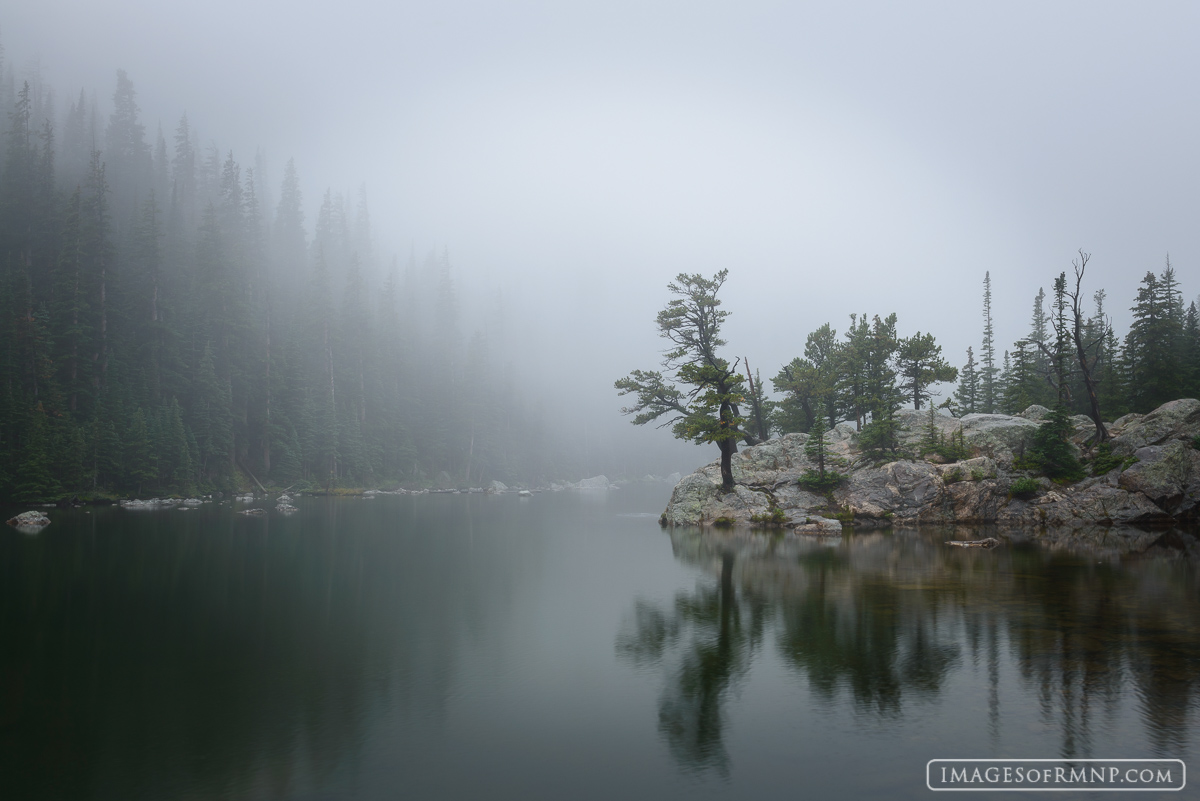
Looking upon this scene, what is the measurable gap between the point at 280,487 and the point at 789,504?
60.1 metres

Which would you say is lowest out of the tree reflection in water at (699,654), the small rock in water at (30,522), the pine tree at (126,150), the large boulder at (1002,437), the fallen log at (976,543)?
the fallen log at (976,543)

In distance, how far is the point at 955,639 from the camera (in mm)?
14750

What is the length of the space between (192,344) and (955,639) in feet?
264

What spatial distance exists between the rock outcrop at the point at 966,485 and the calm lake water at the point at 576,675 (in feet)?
35.9

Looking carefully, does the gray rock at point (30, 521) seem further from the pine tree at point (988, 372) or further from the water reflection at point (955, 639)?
the pine tree at point (988, 372)

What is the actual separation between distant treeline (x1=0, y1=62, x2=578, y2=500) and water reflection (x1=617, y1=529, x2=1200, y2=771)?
5399cm

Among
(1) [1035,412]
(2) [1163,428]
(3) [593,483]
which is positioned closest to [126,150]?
(3) [593,483]

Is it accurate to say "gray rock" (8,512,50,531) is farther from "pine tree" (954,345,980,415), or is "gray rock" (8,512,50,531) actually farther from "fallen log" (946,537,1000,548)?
"pine tree" (954,345,980,415)

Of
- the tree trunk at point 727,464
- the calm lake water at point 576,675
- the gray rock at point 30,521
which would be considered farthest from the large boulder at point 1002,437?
the gray rock at point 30,521

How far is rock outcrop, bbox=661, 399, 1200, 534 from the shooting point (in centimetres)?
3459

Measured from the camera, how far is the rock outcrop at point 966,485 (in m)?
34.6

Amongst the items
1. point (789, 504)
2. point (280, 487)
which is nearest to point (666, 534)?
point (789, 504)

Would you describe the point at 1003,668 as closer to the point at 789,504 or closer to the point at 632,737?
the point at 632,737

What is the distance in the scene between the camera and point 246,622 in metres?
16.7
